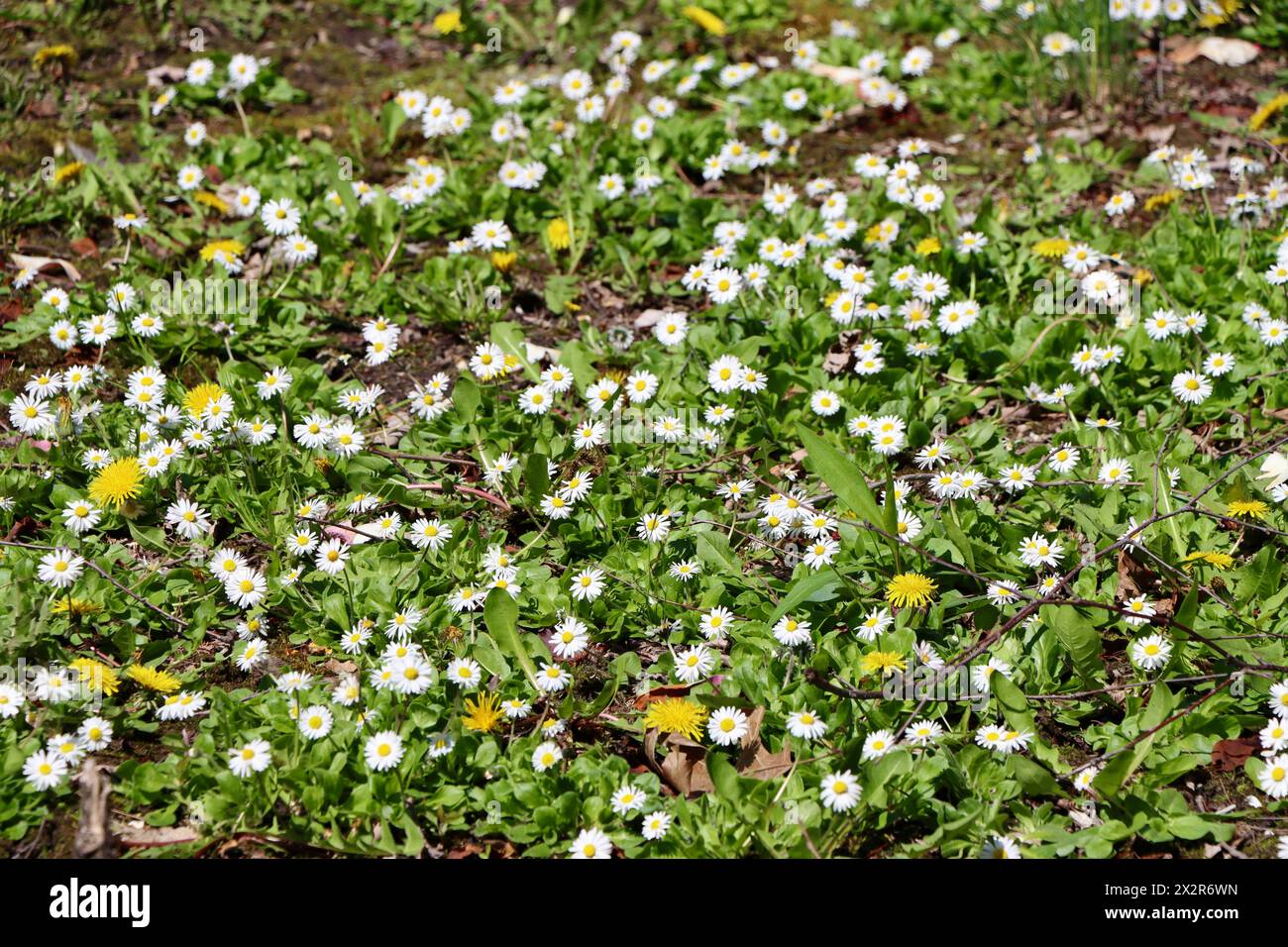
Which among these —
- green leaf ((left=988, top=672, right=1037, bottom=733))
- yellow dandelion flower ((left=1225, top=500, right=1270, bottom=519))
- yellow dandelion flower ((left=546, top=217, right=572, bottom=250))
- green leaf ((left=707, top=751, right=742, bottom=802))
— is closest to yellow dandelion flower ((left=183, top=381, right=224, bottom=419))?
yellow dandelion flower ((left=546, top=217, right=572, bottom=250))

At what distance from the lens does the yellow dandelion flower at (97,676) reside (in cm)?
289

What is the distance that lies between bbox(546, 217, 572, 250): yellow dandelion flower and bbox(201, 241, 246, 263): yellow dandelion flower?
117 centimetres

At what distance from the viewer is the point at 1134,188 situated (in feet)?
16.1

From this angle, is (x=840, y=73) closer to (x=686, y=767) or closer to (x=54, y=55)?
(x=54, y=55)

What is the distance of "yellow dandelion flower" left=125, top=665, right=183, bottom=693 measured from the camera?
2932 millimetres

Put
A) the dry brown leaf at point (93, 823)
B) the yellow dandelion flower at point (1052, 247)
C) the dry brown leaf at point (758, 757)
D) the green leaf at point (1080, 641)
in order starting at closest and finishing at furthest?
1. the dry brown leaf at point (93, 823)
2. the dry brown leaf at point (758, 757)
3. the green leaf at point (1080, 641)
4. the yellow dandelion flower at point (1052, 247)

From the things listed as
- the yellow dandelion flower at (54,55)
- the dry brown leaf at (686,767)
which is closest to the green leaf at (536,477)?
the dry brown leaf at (686,767)

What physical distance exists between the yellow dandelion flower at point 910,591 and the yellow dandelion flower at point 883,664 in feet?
0.59

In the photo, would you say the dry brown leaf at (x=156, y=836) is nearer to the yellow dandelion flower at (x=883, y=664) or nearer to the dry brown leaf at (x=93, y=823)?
the dry brown leaf at (x=93, y=823)

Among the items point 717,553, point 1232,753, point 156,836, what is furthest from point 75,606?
point 1232,753

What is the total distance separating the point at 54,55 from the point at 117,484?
2.94 m
